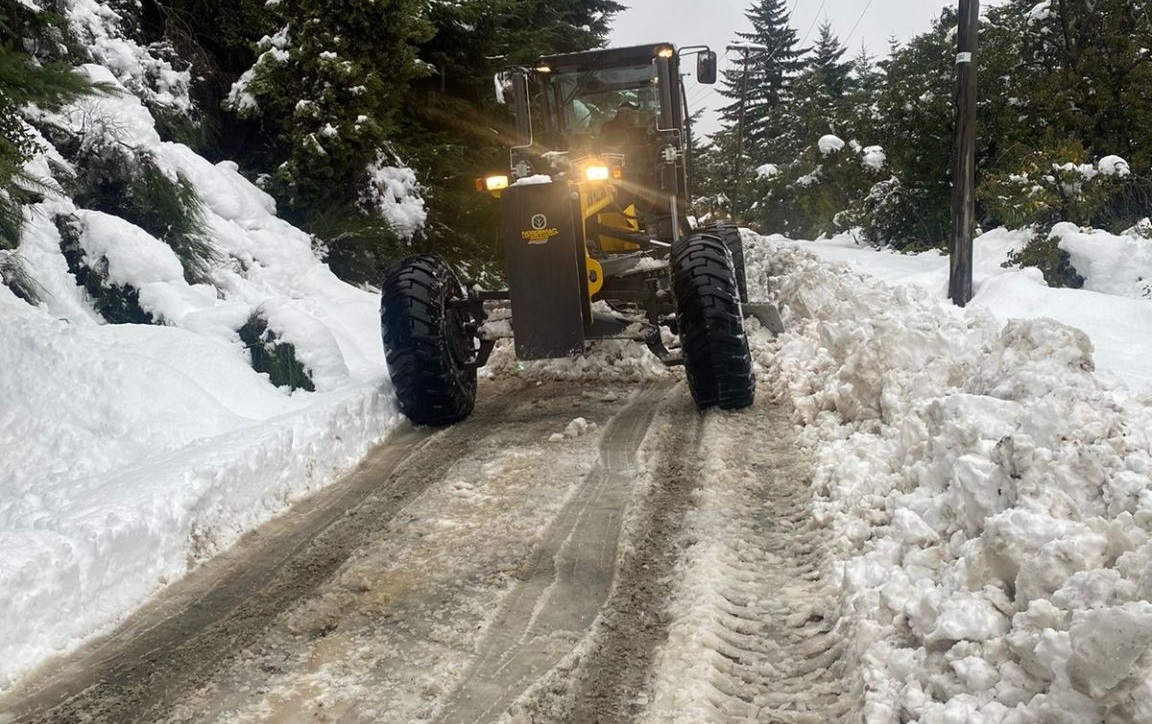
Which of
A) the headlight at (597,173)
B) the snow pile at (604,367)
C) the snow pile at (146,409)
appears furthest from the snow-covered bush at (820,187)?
the snow pile at (146,409)

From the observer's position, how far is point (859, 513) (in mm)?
3625

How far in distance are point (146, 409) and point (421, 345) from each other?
1.65 m

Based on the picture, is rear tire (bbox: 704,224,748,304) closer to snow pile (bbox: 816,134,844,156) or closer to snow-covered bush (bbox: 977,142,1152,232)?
snow-covered bush (bbox: 977,142,1152,232)

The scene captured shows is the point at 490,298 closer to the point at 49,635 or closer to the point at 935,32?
the point at 49,635

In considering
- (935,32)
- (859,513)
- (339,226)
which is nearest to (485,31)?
(339,226)

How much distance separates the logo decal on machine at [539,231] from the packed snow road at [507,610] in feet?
4.92

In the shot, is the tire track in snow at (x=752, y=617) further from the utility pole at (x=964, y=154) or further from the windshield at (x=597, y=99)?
the utility pole at (x=964, y=154)

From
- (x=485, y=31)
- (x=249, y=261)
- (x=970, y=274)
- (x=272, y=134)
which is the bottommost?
(x=970, y=274)

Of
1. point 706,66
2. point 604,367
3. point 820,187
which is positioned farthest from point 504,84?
point 820,187

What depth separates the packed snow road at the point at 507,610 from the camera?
8.99 feet

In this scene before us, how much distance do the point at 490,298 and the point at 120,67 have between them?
4.74m

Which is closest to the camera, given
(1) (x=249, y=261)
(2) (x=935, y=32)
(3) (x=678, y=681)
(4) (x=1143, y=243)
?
(3) (x=678, y=681)

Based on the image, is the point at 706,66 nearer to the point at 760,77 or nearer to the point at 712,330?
the point at 712,330

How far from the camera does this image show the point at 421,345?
5699mm
